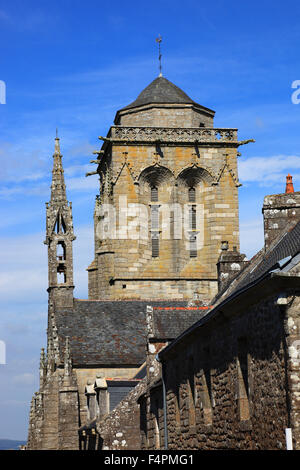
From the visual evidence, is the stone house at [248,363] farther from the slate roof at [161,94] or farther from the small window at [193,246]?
the slate roof at [161,94]

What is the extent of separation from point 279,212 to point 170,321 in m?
6.42

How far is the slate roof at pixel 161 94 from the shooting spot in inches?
2032

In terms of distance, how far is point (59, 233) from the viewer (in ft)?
156

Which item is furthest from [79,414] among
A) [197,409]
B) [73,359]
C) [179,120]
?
[197,409]

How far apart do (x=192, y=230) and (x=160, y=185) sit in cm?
295

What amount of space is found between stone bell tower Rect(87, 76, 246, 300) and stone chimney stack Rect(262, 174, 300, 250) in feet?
94.2

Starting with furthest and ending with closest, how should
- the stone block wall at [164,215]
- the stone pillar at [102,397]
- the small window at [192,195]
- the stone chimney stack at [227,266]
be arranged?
the small window at [192,195]
the stone block wall at [164,215]
the stone pillar at [102,397]
the stone chimney stack at [227,266]

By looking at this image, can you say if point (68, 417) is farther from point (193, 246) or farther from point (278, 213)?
point (278, 213)

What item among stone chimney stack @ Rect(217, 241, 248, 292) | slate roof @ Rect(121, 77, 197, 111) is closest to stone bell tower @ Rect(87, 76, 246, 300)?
slate roof @ Rect(121, 77, 197, 111)

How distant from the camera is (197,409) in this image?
733 inches

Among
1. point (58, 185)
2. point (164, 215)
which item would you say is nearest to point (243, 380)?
point (58, 185)

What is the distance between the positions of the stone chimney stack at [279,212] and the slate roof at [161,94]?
3286cm

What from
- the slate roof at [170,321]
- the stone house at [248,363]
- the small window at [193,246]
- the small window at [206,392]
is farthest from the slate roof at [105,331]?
the small window at [206,392]

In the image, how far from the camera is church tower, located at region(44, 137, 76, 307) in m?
46.2
